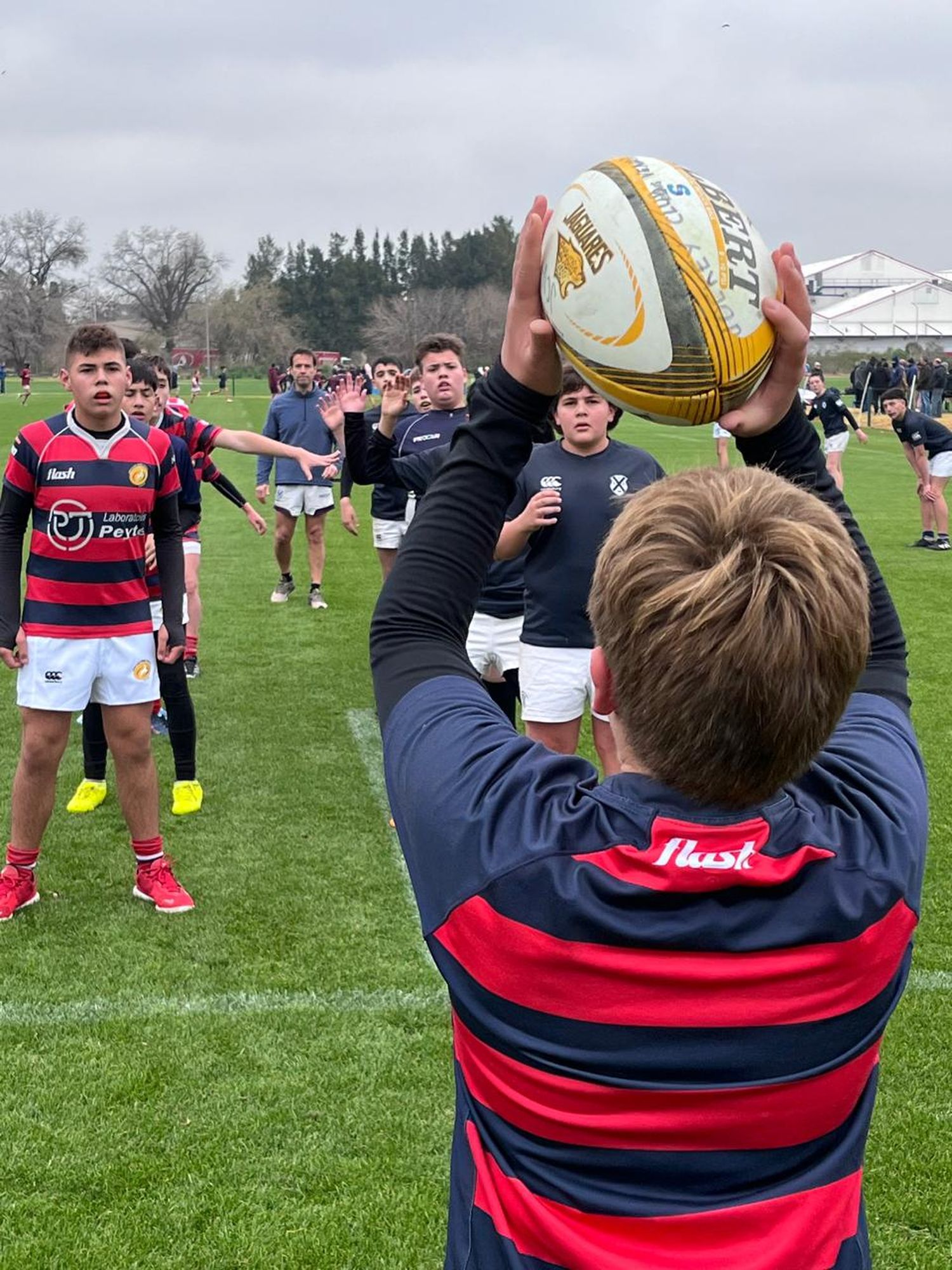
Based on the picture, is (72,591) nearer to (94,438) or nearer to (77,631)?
(77,631)

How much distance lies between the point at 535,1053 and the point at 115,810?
5.53 m

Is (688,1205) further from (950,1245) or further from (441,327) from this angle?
(441,327)

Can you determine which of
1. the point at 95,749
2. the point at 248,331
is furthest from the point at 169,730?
the point at 248,331

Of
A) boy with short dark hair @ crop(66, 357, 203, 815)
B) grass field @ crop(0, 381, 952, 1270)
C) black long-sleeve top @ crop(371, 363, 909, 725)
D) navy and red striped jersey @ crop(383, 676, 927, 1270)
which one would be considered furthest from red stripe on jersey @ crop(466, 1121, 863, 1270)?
boy with short dark hair @ crop(66, 357, 203, 815)

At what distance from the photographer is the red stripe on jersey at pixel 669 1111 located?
1.25 meters

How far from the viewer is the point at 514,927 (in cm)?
125

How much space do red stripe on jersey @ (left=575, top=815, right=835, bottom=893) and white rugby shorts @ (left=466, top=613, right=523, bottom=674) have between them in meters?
4.56

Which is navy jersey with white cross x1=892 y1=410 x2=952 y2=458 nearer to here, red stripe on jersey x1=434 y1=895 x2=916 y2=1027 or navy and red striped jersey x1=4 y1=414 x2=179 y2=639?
navy and red striped jersey x1=4 y1=414 x2=179 y2=639

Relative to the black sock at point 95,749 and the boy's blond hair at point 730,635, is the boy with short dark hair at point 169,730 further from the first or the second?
the boy's blond hair at point 730,635

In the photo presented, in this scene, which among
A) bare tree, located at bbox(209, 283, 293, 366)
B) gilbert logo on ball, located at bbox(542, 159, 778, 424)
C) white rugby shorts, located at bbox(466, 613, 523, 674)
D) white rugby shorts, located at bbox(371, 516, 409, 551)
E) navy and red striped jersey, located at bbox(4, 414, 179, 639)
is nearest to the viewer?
gilbert logo on ball, located at bbox(542, 159, 778, 424)

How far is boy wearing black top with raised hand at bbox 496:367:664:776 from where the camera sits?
5.24 metres

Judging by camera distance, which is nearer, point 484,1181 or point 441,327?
point 484,1181

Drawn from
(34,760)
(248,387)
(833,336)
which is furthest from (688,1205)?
(833,336)

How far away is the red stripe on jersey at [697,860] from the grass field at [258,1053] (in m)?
0.96
